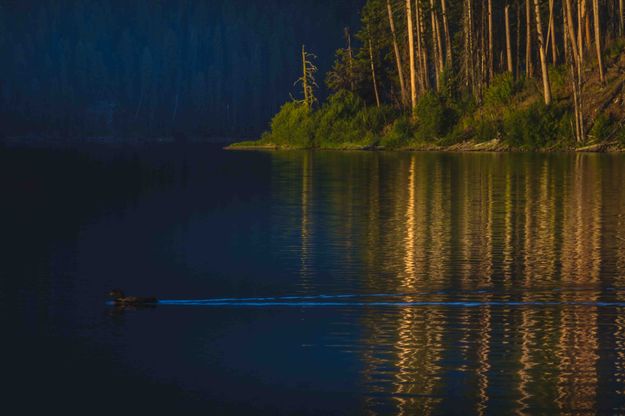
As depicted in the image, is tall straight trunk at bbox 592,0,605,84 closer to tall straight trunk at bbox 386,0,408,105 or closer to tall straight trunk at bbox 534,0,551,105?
tall straight trunk at bbox 534,0,551,105

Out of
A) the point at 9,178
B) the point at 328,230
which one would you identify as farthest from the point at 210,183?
the point at 328,230

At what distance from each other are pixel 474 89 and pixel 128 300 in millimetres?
61158

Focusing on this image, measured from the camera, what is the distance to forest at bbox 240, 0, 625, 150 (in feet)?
219

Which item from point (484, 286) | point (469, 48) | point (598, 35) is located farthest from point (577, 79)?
point (484, 286)

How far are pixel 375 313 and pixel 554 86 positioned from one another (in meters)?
56.3

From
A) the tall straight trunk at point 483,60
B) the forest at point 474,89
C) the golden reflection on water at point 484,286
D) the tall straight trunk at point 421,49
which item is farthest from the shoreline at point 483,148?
the golden reflection on water at point 484,286

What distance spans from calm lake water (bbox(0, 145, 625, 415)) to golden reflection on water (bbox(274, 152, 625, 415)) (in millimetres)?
39

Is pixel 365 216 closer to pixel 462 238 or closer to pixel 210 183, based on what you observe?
pixel 462 238

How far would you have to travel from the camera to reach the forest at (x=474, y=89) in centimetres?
6662

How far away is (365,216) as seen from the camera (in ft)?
96.8

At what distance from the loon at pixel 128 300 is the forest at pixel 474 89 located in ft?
155

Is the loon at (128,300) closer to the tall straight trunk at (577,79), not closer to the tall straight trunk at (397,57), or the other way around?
the tall straight trunk at (577,79)

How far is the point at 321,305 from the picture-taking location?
1720cm

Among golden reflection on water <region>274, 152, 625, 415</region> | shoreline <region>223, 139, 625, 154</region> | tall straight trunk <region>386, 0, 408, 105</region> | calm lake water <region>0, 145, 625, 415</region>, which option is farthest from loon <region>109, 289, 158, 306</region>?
tall straight trunk <region>386, 0, 408, 105</region>
